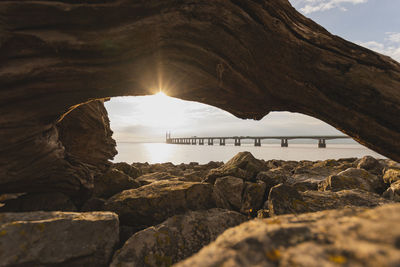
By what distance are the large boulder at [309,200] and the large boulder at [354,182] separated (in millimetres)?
1061

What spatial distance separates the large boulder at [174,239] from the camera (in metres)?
3.11

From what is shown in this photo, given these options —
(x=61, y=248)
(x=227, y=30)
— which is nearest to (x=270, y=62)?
(x=227, y=30)

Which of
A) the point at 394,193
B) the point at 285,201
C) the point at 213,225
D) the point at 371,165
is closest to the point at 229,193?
the point at 213,225

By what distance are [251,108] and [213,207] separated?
106 inches

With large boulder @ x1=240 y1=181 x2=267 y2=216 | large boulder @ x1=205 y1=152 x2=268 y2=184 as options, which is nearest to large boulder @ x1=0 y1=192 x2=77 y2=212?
large boulder @ x1=205 y1=152 x2=268 y2=184

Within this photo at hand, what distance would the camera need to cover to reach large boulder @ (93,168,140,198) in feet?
19.7

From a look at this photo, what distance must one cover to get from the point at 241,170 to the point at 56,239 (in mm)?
4711

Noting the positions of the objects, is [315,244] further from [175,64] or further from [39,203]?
[39,203]

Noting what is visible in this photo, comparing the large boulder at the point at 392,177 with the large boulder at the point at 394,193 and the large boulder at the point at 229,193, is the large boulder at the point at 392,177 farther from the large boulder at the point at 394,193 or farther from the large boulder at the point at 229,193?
the large boulder at the point at 229,193

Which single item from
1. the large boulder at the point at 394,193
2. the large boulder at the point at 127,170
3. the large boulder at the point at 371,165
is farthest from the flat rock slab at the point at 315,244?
the large boulder at the point at 371,165

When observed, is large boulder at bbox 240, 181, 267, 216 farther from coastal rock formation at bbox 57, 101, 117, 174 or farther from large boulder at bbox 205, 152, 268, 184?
coastal rock formation at bbox 57, 101, 117, 174

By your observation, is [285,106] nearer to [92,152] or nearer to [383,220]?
[383,220]

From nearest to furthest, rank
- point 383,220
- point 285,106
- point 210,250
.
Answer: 1. point 383,220
2. point 210,250
3. point 285,106

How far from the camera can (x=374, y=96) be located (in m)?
3.90
